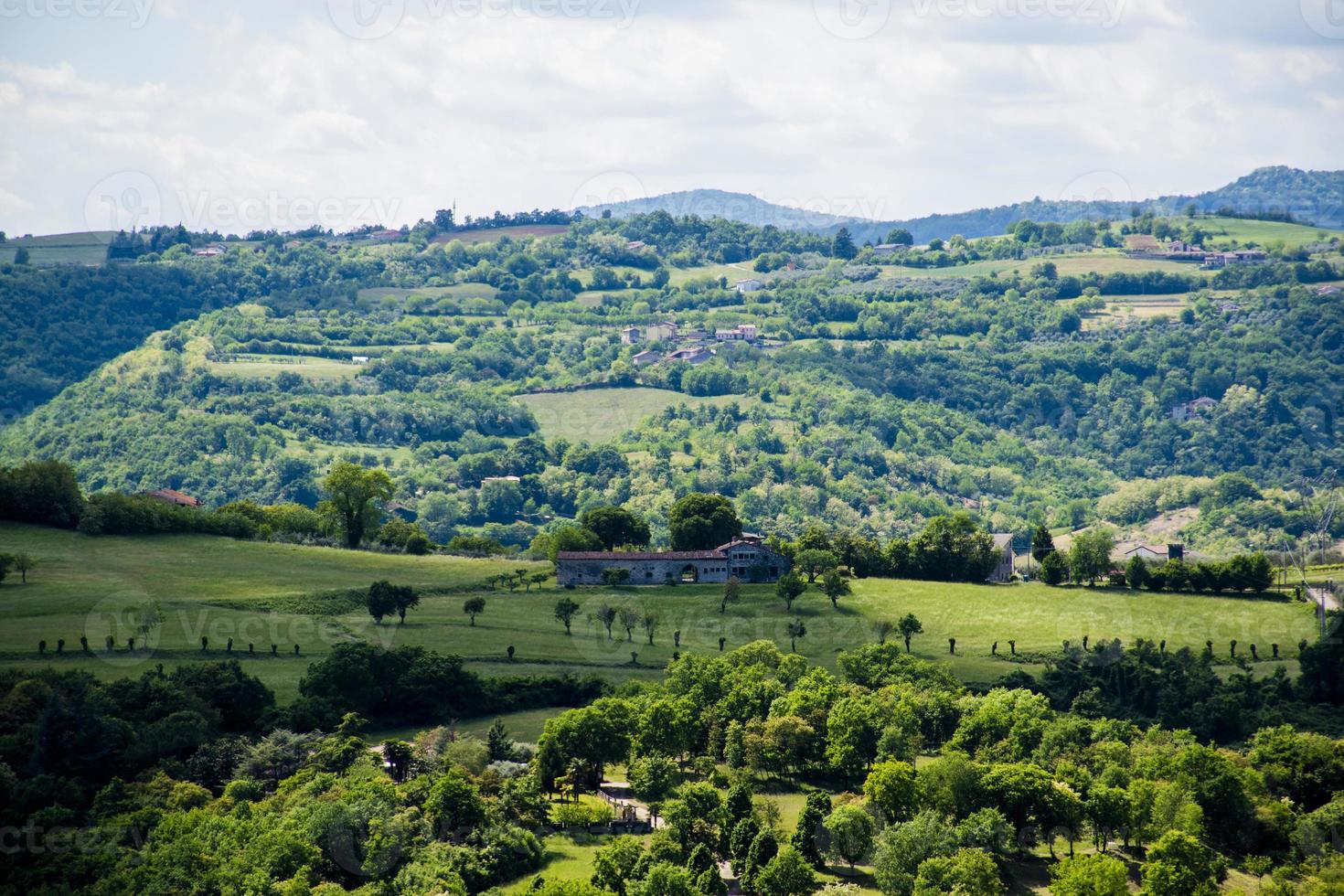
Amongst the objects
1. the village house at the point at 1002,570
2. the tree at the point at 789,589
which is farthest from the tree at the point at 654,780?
the village house at the point at 1002,570

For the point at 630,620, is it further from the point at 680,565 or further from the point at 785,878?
the point at 785,878

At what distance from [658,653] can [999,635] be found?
18.9 meters

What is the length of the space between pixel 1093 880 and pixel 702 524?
52.0 m

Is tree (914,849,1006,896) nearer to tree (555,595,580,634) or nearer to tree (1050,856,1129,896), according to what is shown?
tree (1050,856,1129,896)

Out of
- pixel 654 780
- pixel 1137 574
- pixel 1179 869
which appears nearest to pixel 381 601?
pixel 654 780

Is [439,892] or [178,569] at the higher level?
[178,569]

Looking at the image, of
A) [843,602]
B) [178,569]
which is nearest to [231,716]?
[178,569]

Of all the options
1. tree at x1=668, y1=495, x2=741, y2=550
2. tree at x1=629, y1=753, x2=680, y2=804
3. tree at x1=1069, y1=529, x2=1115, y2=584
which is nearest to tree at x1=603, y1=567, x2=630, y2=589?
tree at x1=668, y1=495, x2=741, y2=550

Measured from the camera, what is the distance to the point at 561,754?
68562 millimetres

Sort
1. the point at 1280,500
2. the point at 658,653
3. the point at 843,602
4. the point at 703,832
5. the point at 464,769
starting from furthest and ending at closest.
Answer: the point at 1280,500
the point at 843,602
the point at 658,653
the point at 464,769
the point at 703,832

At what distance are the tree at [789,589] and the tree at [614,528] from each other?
1771cm

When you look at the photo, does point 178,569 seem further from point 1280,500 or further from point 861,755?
point 1280,500

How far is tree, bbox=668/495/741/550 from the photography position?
106312 millimetres

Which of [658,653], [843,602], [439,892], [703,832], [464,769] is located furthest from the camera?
[843,602]
